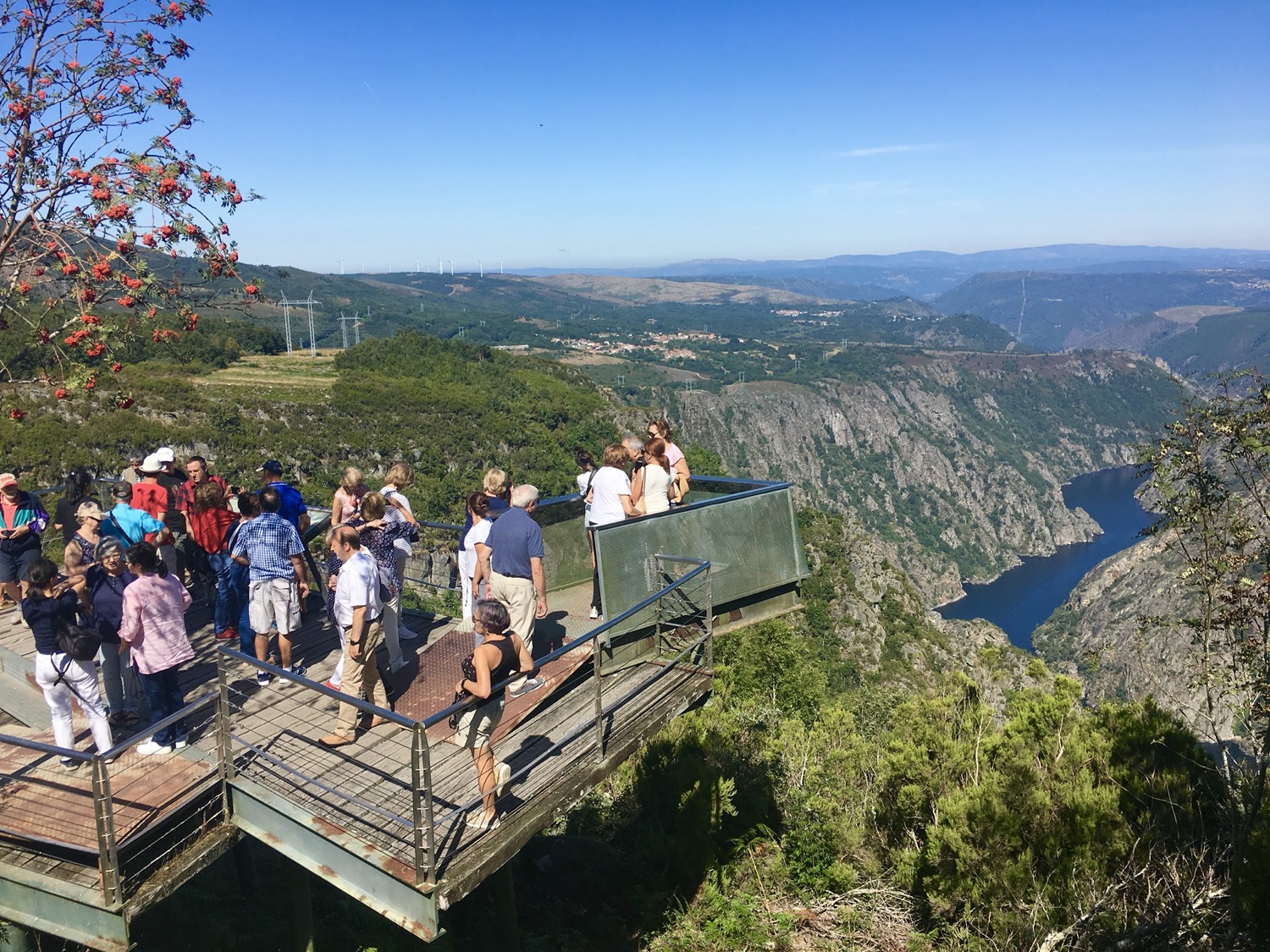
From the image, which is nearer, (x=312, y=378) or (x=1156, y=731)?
(x=1156, y=731)

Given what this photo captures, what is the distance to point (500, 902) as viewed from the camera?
8227 millimetres

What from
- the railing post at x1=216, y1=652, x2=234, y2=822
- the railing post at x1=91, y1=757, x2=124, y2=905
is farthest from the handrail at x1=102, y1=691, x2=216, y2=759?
the railing post at x1=216, y1=652, x2=234, y2=822

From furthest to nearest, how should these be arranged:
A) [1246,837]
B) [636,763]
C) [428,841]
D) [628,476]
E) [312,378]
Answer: [312,378] → [636,763] → [628,476] → [1246,837] → [428,841]

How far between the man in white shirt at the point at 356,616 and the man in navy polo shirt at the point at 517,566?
1.01m

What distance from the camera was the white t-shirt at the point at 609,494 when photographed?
900 cm

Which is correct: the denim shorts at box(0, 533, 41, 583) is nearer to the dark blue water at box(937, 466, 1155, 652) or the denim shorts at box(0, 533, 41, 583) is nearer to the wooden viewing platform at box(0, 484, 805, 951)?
the wooden viewing platform at box(0, 484, 805, 951)

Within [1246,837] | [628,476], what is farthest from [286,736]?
[1246,837]

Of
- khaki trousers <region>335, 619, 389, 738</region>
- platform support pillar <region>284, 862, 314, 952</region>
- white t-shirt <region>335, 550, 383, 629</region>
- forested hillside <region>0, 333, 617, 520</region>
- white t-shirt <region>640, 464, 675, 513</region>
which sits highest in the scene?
white t-shirt <region>640, 464, 675, 513</region>

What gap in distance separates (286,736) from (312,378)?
9578 cm

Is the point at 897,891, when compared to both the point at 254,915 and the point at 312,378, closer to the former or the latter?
the point at 254,915

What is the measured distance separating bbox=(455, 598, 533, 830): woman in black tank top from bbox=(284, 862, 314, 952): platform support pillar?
98.0 inches

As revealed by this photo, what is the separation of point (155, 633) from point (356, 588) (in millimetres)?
1633

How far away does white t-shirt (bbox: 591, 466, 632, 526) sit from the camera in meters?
9.00

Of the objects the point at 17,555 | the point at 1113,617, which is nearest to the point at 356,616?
the point at 17,555
